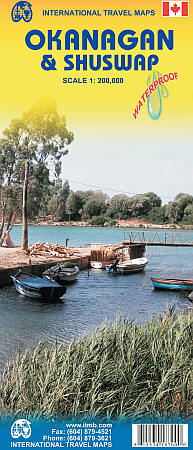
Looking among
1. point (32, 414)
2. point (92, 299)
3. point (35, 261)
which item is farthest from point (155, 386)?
point (35, 261)

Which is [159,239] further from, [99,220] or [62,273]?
[99,220]

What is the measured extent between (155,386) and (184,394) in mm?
914

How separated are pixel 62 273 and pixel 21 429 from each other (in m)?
36.6

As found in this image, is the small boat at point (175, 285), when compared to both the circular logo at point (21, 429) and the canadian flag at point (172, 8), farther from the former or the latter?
the circular logo at point (21, 429)

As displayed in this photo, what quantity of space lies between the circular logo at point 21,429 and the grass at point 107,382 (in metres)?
2.53

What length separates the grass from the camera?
10539mm

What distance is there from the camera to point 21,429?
730 centimetres

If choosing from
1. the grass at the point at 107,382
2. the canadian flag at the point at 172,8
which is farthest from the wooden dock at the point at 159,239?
the canadian flag at the point at 172,8

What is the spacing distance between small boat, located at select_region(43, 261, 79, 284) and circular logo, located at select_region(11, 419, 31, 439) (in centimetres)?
3372

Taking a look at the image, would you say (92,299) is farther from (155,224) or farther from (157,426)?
(155,224)

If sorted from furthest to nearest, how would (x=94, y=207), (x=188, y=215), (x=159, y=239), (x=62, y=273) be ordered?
1. (x=94, y=207)
2. (x=188, y=215)
3. (x=159, y=239)
4. (x=62, y=273)

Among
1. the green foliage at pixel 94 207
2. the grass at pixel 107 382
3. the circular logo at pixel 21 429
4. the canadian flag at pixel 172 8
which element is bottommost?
the grass at pixel 107 382

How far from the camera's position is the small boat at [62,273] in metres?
41.7

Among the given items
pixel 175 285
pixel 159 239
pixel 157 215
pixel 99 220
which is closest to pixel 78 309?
pixel 175 285
